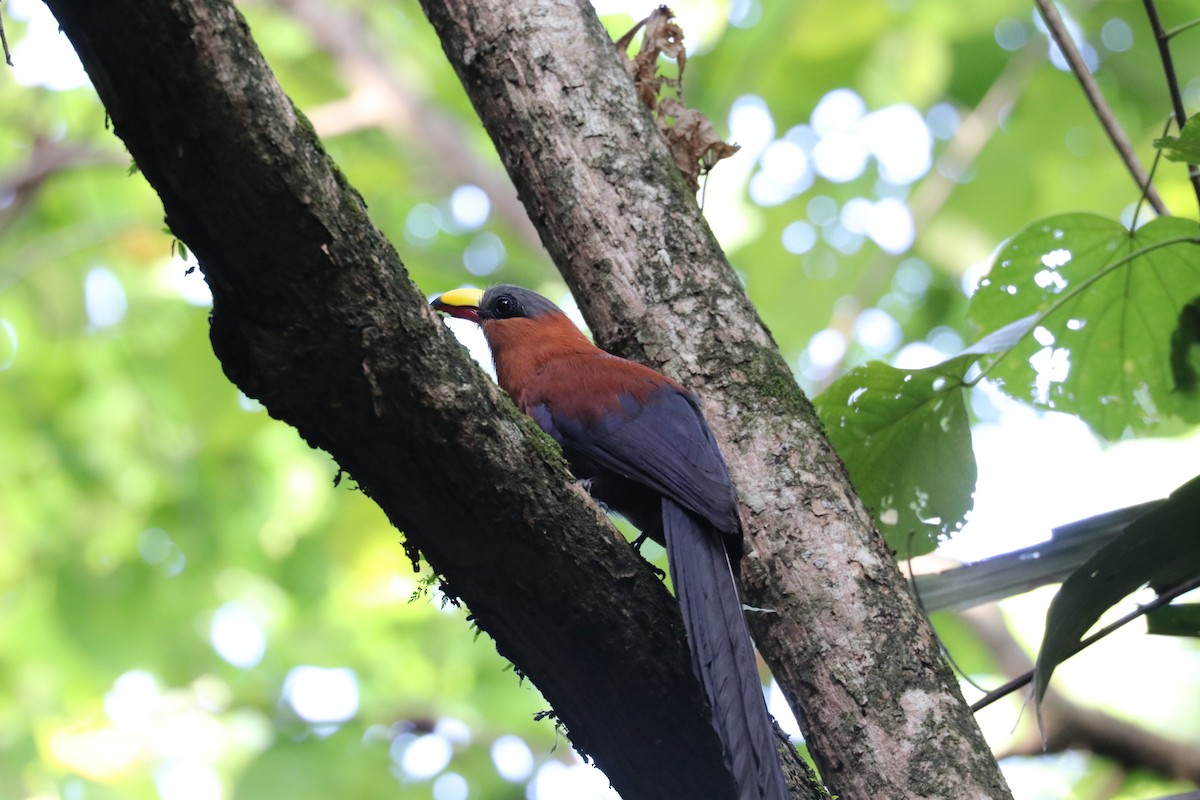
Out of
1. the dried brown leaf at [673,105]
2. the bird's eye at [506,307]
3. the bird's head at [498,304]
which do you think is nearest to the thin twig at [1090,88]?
the dried brown leaf at [673,105]

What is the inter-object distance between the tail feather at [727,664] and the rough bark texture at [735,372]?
0.14 metres

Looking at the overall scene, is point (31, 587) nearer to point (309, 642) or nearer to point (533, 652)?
point (309, 642)

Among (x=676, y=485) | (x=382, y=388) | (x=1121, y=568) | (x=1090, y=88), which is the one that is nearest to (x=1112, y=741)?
(x=1121, y=568)

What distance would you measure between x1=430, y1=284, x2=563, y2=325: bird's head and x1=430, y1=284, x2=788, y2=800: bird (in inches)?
14.4

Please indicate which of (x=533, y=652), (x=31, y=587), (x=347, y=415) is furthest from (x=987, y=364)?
(x=31, y=587)

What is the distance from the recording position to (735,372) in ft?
8.56

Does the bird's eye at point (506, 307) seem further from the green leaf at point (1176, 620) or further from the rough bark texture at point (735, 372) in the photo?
the green leaf at point (1176, 620)

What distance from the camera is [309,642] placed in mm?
6125

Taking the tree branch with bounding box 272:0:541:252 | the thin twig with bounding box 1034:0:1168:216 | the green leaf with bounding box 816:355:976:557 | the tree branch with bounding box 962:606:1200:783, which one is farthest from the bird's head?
the tree branch with bounding box 962:606:1200:783

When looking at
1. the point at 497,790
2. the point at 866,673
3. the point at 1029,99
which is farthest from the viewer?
the point at 1029,99

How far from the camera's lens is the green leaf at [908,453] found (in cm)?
288

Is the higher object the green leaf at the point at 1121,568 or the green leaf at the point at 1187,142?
the green leaf at the point at 1187,142

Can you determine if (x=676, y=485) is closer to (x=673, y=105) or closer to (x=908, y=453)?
(x=908, y=453)

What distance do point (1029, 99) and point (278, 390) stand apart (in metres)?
5.02
